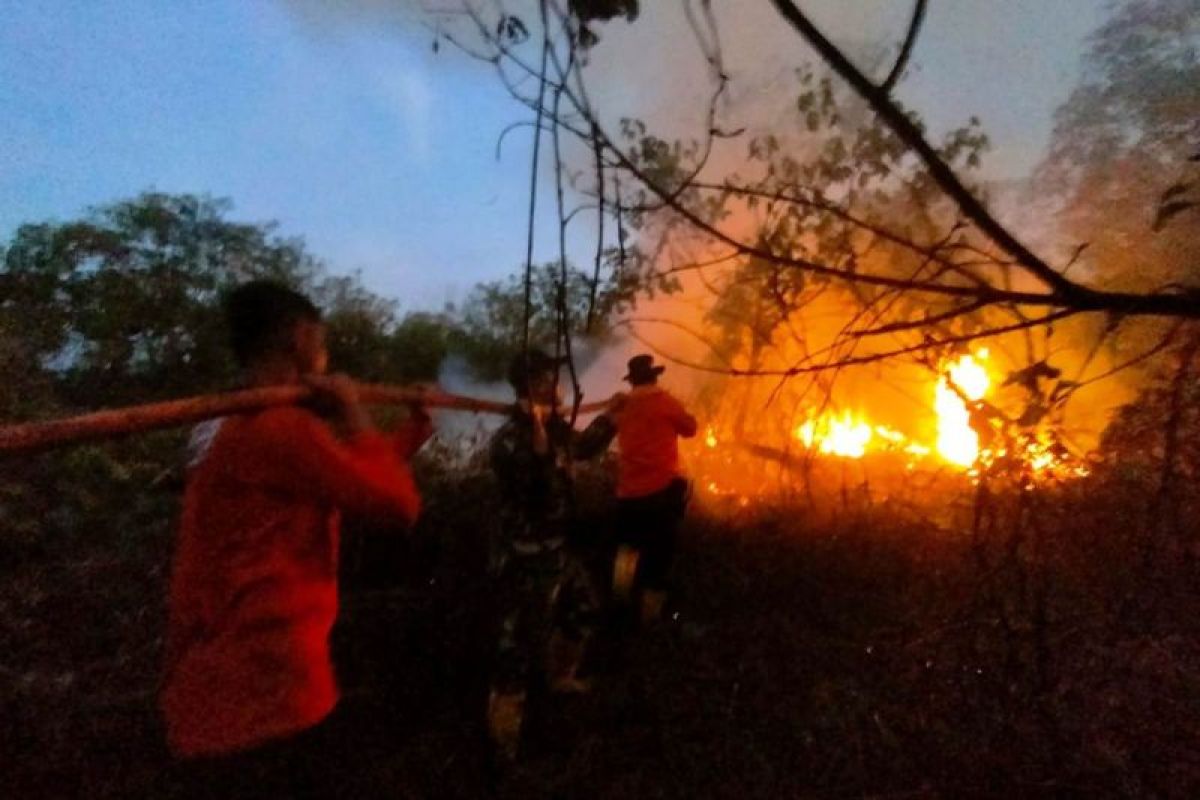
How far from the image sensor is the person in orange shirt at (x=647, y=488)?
6090 millimetres

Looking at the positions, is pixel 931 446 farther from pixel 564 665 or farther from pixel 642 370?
pixel 564 665

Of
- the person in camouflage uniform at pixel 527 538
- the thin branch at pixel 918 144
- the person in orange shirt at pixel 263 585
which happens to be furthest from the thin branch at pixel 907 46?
the person in camouflage uniform at pixel 527 538

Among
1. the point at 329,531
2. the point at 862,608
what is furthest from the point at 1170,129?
the point at 329,531

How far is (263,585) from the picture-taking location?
2070 mm

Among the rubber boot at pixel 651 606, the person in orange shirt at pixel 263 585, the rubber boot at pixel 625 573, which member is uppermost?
the person in orange shirt at pixel 263 585

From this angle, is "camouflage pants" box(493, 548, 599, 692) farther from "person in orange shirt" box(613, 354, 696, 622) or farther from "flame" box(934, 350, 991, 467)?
"flame" box(934, 350, 991, 467)

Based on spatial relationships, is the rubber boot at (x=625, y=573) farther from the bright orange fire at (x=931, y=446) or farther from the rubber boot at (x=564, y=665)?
the bright orange fire at (x=931, y=446)

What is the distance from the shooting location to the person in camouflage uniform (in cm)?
452

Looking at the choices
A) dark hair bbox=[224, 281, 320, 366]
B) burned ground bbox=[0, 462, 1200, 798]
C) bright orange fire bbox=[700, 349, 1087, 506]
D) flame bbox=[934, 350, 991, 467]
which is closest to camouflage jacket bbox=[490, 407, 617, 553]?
burned ground bbox=[0, 462, 1200, 798]

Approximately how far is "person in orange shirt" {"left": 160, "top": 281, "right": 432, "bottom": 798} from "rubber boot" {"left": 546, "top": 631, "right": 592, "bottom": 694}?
285cm

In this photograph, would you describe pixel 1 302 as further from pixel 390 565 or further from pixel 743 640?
pixel 743 640

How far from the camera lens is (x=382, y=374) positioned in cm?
869

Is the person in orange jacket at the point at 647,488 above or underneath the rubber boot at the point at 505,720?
above

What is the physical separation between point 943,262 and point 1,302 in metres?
8.14
